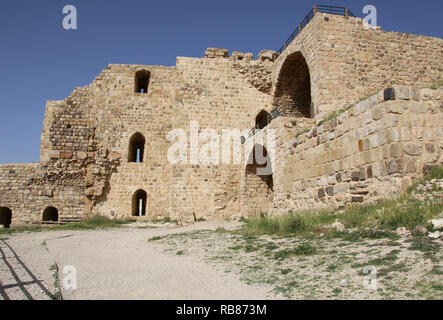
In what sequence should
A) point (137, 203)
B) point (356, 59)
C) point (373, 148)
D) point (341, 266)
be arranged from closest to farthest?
1. point (341, 266)
2. point (373, 148)
3. point (356, 59)
4. point (137, 203)

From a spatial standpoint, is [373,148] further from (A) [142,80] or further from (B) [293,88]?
(A) [142,80]

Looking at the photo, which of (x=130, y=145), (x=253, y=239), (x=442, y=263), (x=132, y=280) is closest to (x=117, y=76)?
(x=130, y=145)

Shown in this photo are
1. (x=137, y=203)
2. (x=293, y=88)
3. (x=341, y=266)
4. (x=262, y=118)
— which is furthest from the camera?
(x=262, y=118)

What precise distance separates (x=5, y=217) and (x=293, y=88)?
14244mm

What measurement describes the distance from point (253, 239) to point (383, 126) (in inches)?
111

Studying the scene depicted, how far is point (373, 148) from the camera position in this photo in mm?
5453

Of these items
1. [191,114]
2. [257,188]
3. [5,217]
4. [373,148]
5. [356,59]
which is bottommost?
[5,217]

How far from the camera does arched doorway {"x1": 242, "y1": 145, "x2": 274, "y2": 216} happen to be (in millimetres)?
13750

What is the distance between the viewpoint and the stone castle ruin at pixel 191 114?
12086 mm

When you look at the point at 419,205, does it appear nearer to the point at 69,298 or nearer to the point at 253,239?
the point at 253,239

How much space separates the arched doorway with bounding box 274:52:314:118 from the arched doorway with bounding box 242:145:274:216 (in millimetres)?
3426

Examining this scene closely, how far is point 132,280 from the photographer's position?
11.9 ft

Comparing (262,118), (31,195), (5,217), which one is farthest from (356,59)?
(5,217)
